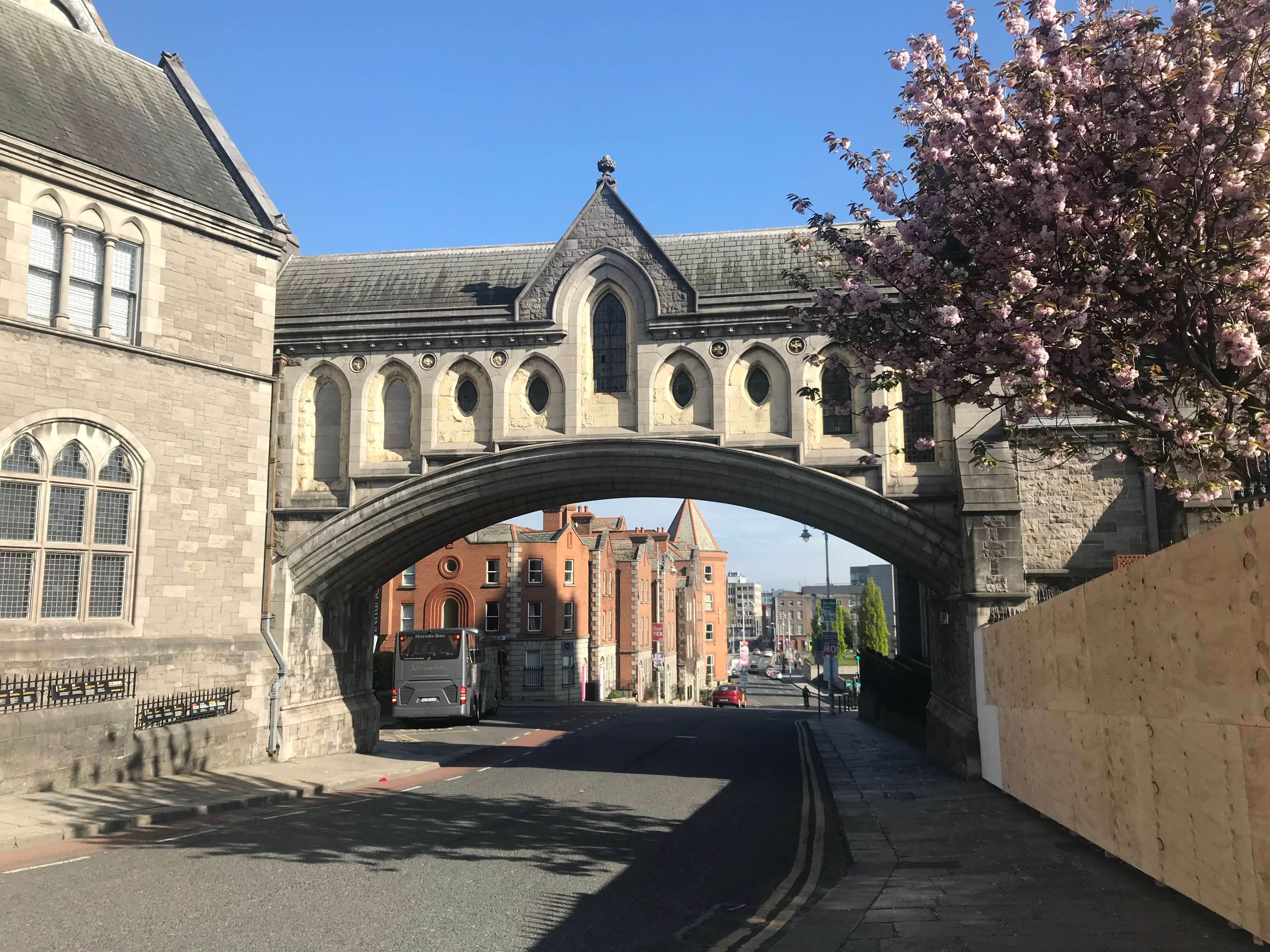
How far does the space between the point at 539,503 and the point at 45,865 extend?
13686mm

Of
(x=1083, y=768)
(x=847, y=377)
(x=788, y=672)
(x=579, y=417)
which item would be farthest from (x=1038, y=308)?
→ (x=788, y=672)

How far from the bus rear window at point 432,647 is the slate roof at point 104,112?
51.3 ft

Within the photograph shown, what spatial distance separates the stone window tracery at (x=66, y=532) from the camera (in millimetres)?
15664

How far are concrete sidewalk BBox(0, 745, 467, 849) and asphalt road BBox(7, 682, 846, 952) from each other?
63 centimetres

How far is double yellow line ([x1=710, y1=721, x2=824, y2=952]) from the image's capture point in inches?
308

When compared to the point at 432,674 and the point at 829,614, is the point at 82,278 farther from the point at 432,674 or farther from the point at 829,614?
the point at 829,614

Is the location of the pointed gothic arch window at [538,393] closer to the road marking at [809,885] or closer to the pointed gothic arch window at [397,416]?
the pointed gothic arch window at [397,416]

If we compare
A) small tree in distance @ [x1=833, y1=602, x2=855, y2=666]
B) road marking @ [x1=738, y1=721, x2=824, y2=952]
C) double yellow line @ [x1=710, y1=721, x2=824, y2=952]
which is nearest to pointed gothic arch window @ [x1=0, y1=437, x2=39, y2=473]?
double yellow line @ [x1=710, y1=721, x2=824, y2=952]

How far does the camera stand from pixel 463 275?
21.7m

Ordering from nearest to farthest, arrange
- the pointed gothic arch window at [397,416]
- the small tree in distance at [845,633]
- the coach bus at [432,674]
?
the pointed gothic arch window at [397,416], the coach bus at [432,674], the small tree in distance at [845,633]

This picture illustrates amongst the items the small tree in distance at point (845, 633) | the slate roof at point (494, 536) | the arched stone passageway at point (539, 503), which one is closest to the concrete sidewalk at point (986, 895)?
the arched stone passageway at point (539, 503)

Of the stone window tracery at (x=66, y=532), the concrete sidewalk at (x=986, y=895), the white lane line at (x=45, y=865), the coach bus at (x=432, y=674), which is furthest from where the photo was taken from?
the coach bus at (x=432, y=674)

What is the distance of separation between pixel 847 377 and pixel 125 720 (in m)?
11.9

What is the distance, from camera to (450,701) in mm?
31641
